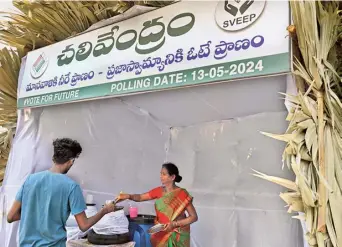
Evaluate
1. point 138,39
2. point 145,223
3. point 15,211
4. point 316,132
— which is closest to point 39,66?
point 138,39

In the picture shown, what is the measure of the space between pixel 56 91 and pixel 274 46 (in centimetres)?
181

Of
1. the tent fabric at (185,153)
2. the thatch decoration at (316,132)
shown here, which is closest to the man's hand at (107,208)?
the tent fabric at (185,153)

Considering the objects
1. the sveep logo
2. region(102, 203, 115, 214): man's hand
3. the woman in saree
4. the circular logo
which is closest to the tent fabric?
the sveep logo

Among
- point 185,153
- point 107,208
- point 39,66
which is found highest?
point 39,66

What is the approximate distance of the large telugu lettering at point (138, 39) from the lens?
2.19 m

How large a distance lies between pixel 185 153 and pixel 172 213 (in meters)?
1.11

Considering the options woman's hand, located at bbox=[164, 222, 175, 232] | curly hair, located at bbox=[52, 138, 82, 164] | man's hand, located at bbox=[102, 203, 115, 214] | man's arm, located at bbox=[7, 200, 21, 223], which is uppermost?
curly hair, located at bbox=[52, 138, 82, 164]

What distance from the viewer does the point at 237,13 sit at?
193cm

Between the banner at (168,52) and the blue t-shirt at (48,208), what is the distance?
70 centimetres

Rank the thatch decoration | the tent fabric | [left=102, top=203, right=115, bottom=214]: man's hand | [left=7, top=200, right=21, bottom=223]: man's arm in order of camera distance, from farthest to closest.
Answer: the tent fabric → [left=102, top=203, right=115, bottom=214]: man's hand → [left=7, top=200, right=21, bottom=223]: man's arm → the thatch decoration

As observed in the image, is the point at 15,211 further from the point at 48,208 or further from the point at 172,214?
the point at 172,214

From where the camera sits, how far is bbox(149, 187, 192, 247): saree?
2.92 metres

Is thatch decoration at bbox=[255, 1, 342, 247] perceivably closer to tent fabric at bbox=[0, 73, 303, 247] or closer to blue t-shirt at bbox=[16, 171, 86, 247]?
tent fabric at bbox=[0, 73, 303, 247]

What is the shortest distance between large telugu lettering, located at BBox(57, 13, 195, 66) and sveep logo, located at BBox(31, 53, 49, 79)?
0.23m
